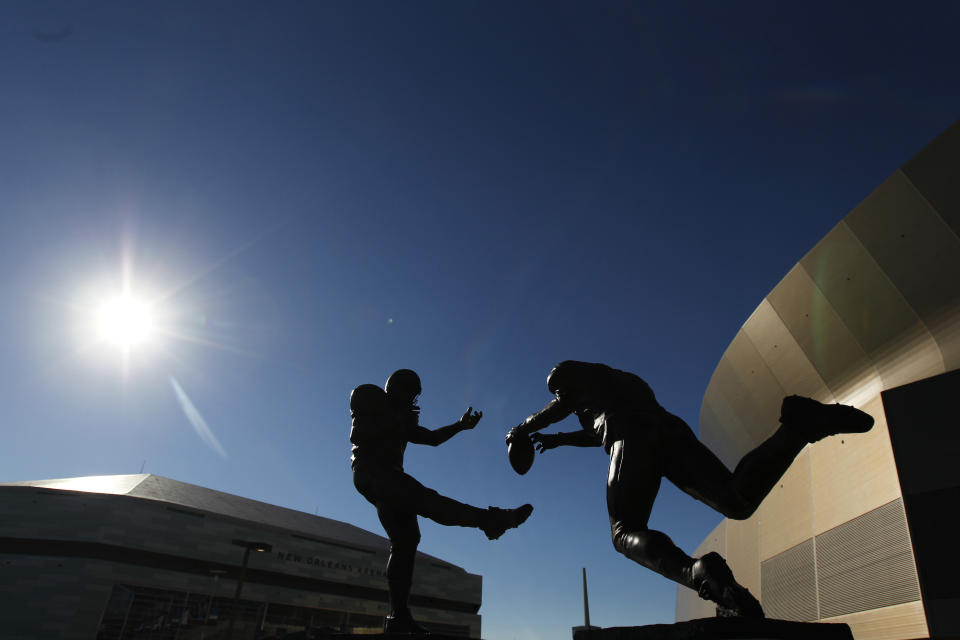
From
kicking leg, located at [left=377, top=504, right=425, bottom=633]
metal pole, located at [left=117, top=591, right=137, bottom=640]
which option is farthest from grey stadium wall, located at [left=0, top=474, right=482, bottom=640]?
kicking leg, located at [left=377, top=504, right=425, bottom=633]

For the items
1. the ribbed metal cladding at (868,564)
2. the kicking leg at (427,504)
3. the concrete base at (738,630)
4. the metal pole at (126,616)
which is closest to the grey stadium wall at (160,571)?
the metal pole at (126,616)

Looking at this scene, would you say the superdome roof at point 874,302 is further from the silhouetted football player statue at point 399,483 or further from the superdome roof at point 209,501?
the superdome roof at point 209,501

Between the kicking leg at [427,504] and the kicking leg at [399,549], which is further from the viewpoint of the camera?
the kicking leg at [399,549]

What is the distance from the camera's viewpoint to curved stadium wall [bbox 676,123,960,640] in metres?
9.62

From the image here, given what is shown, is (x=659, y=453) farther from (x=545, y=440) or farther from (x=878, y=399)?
(x=878, y=399)

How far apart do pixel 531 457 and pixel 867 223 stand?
11.8 metres

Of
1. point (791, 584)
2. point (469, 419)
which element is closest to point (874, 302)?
point (791, 584)

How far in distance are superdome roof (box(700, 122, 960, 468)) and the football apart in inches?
447

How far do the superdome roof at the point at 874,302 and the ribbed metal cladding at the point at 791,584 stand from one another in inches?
145

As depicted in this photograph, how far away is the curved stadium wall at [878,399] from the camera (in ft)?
31.6

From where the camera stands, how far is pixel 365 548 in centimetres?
3500

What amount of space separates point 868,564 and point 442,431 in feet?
36.3

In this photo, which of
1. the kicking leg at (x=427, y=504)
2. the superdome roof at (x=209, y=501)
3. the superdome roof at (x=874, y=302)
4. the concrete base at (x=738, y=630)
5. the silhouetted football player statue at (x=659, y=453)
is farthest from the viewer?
the superdome roof at (x=209, y=501)

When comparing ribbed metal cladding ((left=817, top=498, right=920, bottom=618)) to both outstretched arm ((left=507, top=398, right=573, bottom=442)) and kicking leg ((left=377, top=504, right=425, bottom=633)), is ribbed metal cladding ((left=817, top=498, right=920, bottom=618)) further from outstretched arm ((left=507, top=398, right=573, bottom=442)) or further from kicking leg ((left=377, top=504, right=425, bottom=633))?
kicking leg ((left=377, top=504, right=425, bottom=633))
